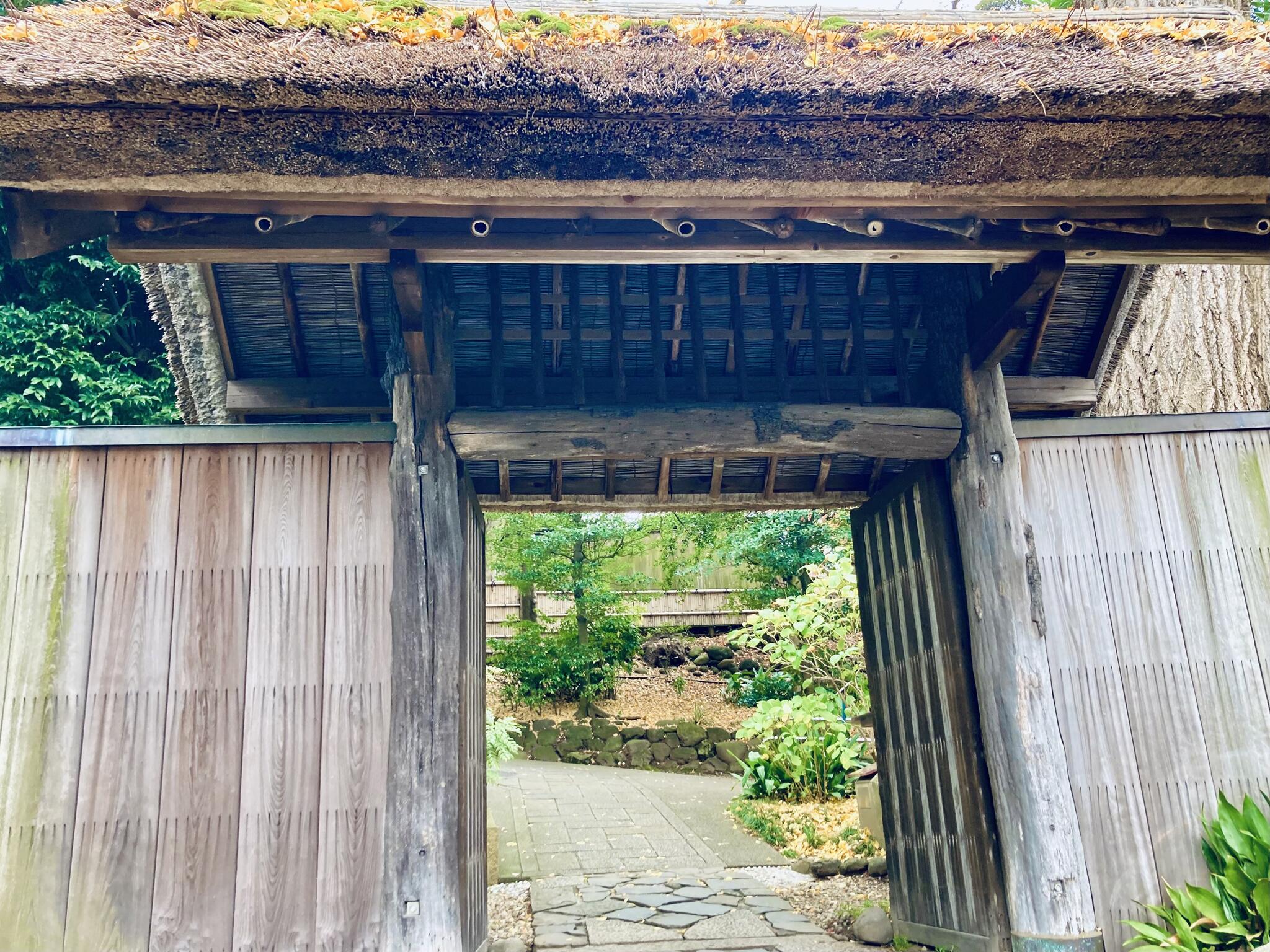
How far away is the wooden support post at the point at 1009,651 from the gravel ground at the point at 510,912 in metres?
2.81

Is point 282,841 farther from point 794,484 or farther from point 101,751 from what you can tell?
point 794,484

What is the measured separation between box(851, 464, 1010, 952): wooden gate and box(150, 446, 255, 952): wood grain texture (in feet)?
9.95

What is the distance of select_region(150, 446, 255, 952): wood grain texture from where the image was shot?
335cm

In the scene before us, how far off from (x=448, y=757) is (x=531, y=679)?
9435mm

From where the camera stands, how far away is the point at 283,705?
357 centimetres

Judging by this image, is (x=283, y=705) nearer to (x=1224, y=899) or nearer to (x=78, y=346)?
(x=1224, y=899)

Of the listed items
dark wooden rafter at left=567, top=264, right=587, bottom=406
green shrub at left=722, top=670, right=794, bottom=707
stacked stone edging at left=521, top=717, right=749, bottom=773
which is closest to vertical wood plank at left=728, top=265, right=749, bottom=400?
dark wooden rafter at left=567, top=264, right=587, bottom=406

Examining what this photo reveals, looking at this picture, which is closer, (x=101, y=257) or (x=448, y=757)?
(x=448, y=757)

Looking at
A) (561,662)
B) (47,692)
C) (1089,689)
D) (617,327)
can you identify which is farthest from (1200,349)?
(561,662)

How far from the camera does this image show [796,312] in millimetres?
4348

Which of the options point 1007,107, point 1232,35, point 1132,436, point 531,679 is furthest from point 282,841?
point 531,679

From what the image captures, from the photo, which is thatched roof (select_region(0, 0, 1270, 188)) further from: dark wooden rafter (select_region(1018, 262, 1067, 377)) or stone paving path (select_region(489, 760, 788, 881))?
stone paving path (select_region(489, 760, 788, 881))

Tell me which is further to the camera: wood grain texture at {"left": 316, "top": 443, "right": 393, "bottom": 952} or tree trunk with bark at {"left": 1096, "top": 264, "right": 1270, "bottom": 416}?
tree trunk with bark at {"left": 1096, "top": 264, "right": 1270, "bottom": 416}

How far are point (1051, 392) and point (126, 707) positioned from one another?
4.35 metres
